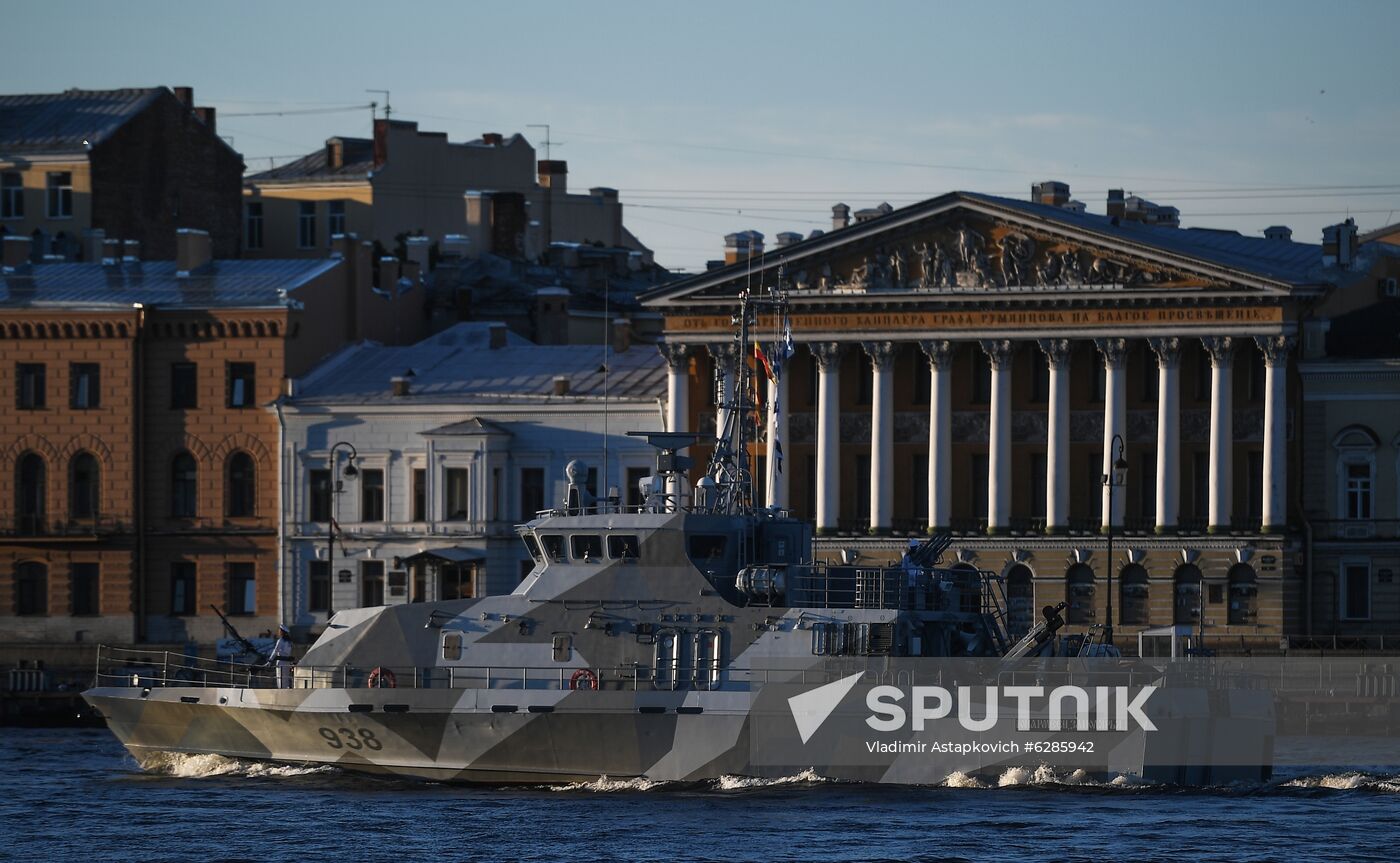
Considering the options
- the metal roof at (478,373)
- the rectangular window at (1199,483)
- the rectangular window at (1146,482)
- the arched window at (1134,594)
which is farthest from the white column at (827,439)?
the rectangular window at (1199,483)

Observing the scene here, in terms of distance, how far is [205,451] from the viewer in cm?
7825

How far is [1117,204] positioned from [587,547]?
35.7 meters

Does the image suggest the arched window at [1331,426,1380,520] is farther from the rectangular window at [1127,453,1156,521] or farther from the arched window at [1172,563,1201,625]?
the rectangular window at [1127,453,1156,521]

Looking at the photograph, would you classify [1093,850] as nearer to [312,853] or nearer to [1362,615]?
[312,853]

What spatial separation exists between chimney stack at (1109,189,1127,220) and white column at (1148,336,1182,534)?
315 inches

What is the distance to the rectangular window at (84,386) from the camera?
78.2 m

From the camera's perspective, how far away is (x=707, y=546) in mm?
46969

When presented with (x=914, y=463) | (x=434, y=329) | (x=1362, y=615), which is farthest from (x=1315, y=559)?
(x=434, y=329)

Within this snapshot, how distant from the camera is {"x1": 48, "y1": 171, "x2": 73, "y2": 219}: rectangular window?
88125 mm

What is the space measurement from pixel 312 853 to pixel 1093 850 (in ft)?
32.6

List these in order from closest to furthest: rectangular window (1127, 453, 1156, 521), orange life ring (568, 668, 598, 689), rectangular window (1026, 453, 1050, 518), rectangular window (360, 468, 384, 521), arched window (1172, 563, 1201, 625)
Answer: orange life ring (568, 668, 598, 689), arched window (1172, 563, 1201, 625), rectangular window (1127, 453, 1156, 521), rectangular window (1026, 453, 1050, 518), rectangular window (360, 468, 384, 521)

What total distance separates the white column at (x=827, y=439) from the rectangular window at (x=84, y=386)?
17597 millimetres

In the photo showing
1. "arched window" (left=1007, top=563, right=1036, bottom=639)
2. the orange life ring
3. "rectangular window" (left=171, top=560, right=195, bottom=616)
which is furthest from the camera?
"rectangular window" (left=171, top=560, right=195, bottom=616)

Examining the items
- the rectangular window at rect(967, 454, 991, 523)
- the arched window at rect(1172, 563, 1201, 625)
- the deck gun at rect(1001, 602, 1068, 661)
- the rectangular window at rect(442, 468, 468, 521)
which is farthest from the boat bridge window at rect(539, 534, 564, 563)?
the rectangular window at rect(442, 468, 468, 521)
